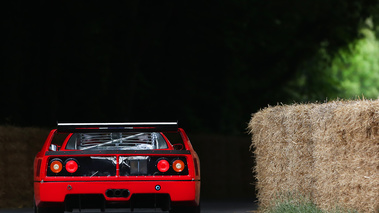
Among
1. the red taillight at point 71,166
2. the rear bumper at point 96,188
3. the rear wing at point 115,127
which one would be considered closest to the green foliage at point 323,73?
the rear wing at point 115,127

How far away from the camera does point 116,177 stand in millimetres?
12336

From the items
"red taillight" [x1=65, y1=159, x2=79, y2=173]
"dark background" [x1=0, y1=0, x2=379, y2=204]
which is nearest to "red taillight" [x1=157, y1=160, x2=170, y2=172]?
"red taillight" [x1=65, y1=159, x2=79, y2=173]

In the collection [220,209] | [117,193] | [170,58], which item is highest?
[170,58]

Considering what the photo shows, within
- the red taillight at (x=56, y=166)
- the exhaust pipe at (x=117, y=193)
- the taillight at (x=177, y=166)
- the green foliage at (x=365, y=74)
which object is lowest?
the exhaust pipe at (x=117, y=193)

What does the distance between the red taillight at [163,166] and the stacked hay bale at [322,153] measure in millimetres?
2136

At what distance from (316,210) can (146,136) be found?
3011 millimetres

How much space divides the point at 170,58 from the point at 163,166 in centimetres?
2211

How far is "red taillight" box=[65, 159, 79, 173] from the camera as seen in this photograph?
40.7ft

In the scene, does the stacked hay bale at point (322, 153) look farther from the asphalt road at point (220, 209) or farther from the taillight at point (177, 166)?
the taillight at point (177, 166)

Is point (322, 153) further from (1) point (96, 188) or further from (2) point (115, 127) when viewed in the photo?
(1) point (96, 188)

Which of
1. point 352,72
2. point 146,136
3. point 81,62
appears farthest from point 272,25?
point 352,72

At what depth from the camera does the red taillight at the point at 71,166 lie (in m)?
12.4

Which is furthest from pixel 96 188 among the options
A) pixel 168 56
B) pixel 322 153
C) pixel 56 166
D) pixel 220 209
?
pixel 168 56

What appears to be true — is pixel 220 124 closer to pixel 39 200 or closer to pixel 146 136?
pixel 146 136
